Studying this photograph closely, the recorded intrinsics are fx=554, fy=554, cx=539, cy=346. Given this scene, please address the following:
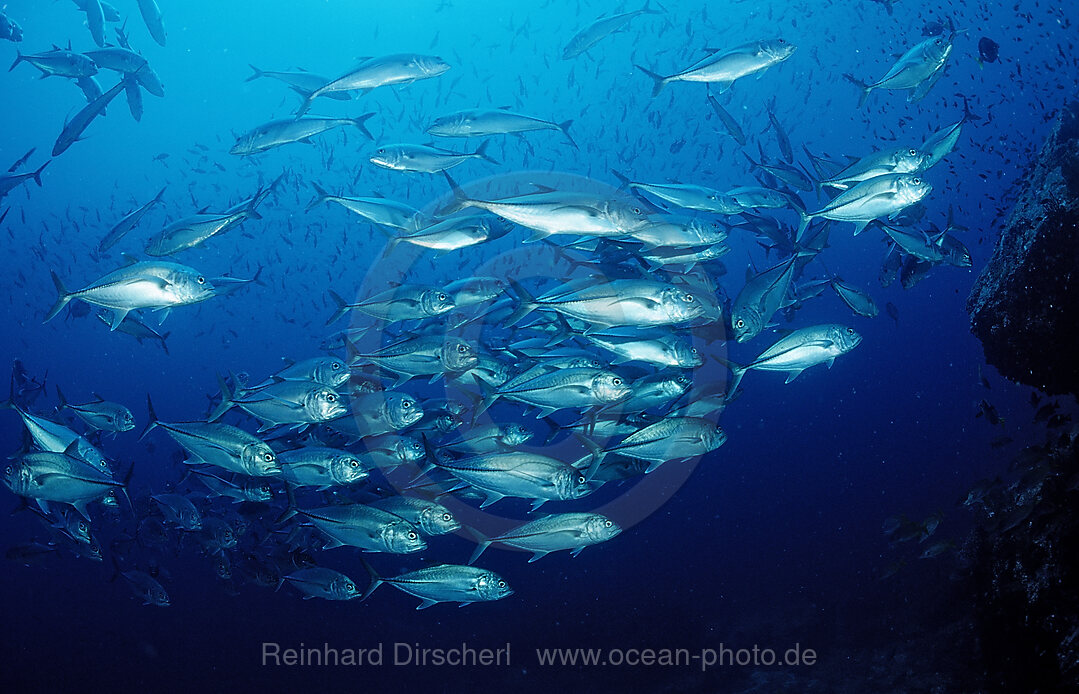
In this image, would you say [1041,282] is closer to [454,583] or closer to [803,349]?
[803,349]

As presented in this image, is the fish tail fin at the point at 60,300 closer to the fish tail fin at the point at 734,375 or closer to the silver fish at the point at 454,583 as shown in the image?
the silver fish at the point at 454,583

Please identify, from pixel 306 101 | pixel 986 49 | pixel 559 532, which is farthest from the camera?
pixel 986 49

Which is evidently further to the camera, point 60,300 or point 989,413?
point 989,413

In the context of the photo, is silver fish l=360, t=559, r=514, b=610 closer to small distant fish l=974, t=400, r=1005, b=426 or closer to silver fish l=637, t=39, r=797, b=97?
silver fish l=637, t=39, r=797, b=97

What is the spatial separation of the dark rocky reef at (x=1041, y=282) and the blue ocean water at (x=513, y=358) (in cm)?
98

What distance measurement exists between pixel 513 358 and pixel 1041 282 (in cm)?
582

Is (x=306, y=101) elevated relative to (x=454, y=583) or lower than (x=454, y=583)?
elevated

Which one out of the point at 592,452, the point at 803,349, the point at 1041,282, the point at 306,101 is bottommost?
the point at 1041,282

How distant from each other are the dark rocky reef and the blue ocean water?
983mm

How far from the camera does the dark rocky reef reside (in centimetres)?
579

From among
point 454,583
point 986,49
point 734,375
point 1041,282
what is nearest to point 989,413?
point 1041,282

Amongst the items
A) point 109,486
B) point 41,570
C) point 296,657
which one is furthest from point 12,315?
point 109,486

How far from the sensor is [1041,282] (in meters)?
6.01

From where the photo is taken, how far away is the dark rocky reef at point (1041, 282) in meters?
5.79
